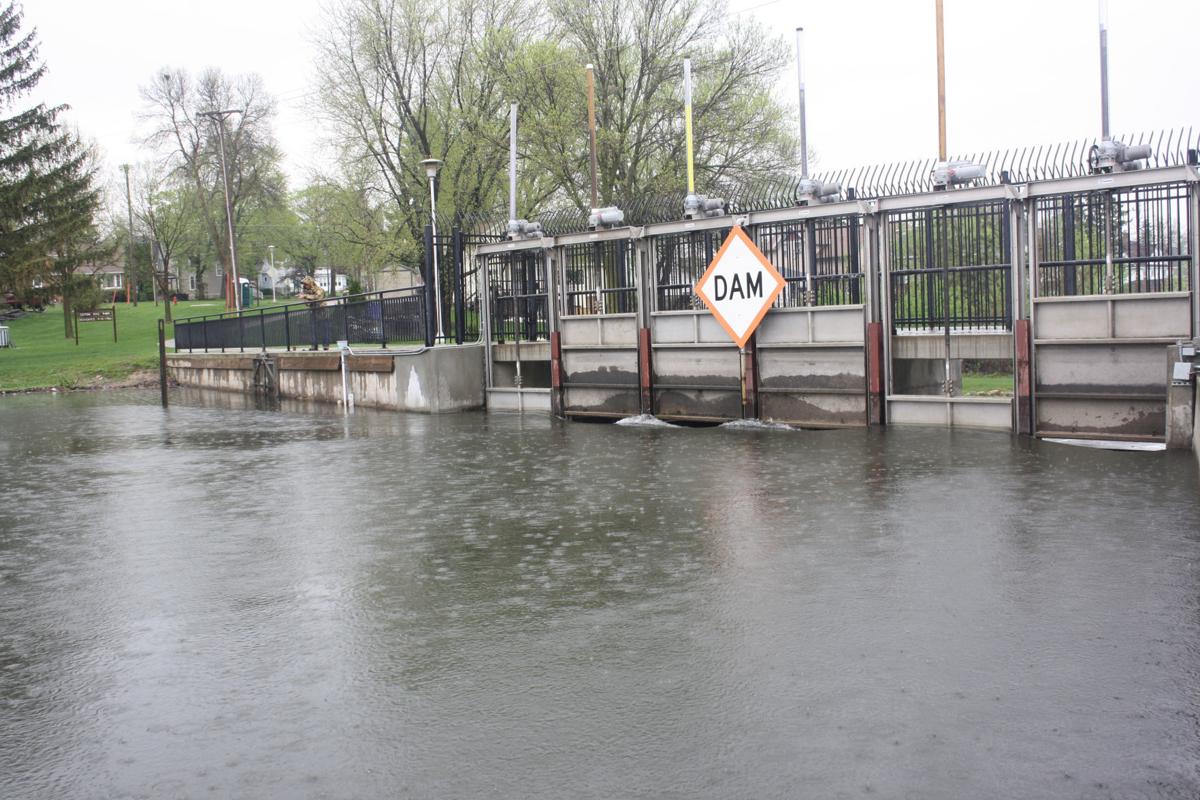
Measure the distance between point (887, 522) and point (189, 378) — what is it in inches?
1267

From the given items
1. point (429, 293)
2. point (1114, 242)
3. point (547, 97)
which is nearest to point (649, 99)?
point (547, 97)

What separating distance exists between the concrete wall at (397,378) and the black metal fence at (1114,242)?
11140 mm

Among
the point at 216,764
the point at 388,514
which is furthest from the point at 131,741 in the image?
the point at 388,514

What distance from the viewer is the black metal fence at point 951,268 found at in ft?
48.3

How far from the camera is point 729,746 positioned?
4.21 m

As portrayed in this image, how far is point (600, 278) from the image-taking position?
19141 millimetres

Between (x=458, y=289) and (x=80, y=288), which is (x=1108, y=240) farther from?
(x=80, y=288)

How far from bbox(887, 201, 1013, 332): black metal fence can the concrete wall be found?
8.95 m

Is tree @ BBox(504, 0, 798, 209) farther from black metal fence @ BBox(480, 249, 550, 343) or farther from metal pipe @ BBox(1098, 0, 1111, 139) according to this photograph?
metal pipe @ BBox(1098, 0, 1111, 139)

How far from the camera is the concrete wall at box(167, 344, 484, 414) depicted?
21078 millimetres

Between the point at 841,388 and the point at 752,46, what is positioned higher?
the point at 752,46

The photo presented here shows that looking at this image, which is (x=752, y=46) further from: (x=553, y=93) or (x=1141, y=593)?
(x=1141, y=593)

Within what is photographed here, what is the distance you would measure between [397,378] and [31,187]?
88.8 ft

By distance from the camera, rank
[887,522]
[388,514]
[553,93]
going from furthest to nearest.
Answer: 1. [553,93]
2. [388,514]
3. [887,522]
